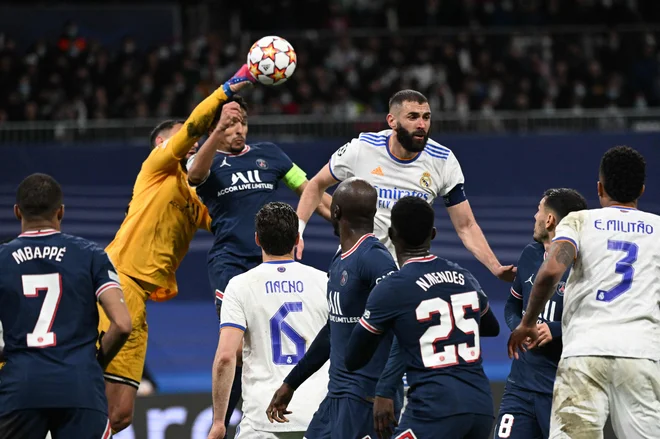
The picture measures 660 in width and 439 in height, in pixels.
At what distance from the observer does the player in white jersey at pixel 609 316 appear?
6539 millimetres

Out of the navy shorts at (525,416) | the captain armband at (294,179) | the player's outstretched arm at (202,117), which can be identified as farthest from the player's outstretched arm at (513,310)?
the player's outstretched arm at (202,117)

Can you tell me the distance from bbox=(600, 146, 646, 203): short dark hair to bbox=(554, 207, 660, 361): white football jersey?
164 mm

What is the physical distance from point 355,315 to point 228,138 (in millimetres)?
3256

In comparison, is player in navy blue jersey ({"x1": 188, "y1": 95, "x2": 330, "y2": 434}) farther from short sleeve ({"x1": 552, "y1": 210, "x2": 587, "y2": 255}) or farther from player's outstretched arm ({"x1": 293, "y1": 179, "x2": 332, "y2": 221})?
short sleeve ({"x1": 552, "y1": 210, "x2": 587, "y2": 255})

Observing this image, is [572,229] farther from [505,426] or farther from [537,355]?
[505,426]

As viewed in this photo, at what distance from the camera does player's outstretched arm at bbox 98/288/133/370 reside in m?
6.23

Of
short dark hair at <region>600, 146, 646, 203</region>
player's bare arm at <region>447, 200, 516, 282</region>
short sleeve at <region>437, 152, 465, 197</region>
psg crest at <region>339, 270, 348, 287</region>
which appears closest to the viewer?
psg crest at <region>339, 270, 348, 287</region>

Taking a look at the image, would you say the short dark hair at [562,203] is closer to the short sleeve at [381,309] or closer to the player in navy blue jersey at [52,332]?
the short sleeve at [381,309]

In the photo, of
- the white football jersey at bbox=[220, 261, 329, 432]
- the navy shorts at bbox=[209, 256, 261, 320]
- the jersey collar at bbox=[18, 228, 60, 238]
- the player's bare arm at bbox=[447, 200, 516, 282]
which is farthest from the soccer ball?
the jersey collar at bbox=[18, 228, 60, 238]

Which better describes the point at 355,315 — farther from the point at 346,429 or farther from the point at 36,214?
the point at 36,214

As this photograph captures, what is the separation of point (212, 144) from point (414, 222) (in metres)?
2.94

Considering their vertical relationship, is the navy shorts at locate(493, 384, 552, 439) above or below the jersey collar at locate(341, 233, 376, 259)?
below

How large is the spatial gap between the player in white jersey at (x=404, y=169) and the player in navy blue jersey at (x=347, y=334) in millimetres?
1905

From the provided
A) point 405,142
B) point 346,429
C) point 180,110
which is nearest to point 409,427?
point 346,429
